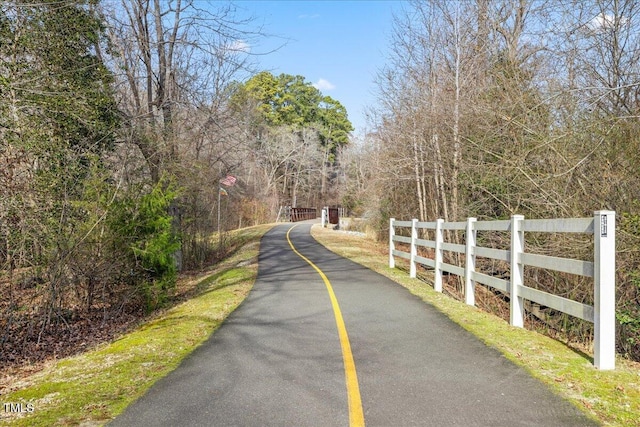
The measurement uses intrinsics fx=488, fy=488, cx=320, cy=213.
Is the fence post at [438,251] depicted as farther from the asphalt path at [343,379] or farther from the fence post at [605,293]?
the fence post at [605,293]

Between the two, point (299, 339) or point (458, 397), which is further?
point (299, 339)

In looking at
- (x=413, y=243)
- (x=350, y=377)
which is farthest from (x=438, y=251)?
(x=350, y=377)

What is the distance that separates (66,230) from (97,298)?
2.21 m

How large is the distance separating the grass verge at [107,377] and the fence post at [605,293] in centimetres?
473

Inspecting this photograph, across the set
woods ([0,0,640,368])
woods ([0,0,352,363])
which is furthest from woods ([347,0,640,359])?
woods ([0,0,352,363])

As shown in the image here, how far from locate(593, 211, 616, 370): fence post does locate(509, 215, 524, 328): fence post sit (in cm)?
205

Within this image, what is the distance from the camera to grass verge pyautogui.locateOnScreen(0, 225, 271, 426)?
436cm

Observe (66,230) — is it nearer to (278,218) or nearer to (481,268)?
(481,268)

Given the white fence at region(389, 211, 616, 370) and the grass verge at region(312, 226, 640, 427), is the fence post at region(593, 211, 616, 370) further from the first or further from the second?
the grass verge at region(312, 226, 640, 427)

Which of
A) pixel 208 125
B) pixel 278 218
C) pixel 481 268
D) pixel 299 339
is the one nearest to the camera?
pixel 299 339

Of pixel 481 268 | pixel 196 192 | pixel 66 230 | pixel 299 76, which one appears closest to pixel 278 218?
pixel 299 76

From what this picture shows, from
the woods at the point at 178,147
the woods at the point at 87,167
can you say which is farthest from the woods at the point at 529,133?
the woods at the point at 87,167

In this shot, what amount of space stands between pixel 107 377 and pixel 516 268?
5.74 m

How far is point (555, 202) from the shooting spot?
11.2 meters
